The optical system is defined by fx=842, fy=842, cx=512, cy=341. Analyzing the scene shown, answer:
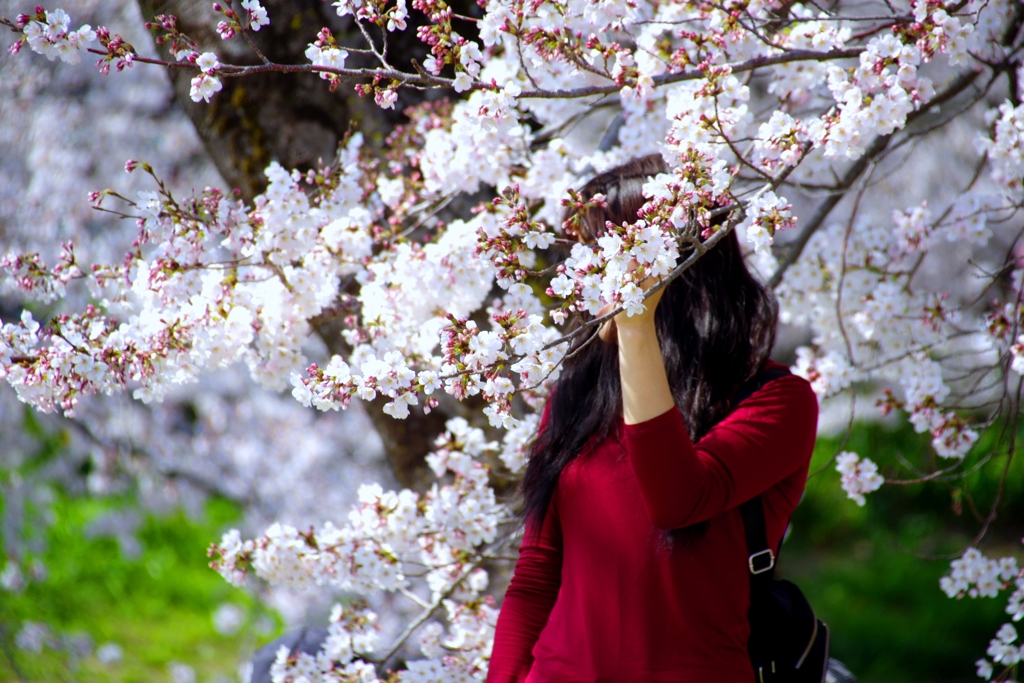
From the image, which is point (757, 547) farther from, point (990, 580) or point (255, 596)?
point (255, 596)

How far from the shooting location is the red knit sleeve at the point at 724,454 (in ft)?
3.77

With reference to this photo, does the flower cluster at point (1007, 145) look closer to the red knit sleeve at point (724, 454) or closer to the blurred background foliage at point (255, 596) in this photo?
the red knit sleeve at point (724, 454)

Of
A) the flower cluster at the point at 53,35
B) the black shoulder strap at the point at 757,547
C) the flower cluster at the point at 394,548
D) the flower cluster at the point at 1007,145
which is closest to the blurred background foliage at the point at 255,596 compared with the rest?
the flower cluster at the point at 394,548

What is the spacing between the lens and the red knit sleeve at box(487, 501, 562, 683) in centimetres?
139

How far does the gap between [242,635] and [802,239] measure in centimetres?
396

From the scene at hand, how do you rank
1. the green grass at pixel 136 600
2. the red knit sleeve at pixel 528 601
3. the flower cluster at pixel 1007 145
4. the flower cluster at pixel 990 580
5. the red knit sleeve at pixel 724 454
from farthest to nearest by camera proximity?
the green grass at pixel 136 600
the flower cluster at pixel 990 580
the flower cluster at pixel 1007 145
the red knit sleeve at pixel 528 601
the red knit sleeve at pixel 724 454

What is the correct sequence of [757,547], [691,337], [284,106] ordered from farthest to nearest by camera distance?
1. [284,106]
2. [691,337]
3. [757,547]

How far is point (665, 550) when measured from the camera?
4.08 ft

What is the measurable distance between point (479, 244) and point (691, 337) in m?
0.40

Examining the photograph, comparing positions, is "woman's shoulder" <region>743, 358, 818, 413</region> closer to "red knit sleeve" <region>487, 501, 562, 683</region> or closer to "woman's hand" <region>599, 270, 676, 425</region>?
"woman's hand" <region>599, 270, 676, 425</region>

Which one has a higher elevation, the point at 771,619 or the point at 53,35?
the point at 53,35

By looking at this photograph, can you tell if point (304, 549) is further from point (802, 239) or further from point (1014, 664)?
point (1014, 664)

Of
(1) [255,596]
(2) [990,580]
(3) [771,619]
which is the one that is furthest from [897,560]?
(3) [771,619]

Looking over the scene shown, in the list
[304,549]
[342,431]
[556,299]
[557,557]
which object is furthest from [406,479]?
[342,431]
